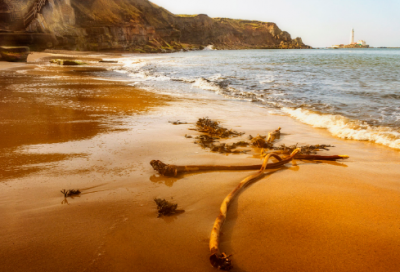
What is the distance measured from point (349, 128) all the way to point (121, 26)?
66394mm

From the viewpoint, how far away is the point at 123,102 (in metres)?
7.14

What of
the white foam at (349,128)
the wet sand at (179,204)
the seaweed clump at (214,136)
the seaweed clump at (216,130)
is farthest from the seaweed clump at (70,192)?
the white foam at (349,128)

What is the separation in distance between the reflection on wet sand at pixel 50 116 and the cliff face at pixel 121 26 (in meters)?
27.3

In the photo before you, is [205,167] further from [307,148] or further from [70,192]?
[307,148]

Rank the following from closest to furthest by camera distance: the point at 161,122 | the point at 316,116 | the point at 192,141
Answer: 1. the point at 192,141
2. the point at 161,122
3. the point at 316,116

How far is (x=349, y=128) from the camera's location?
4.99 meters

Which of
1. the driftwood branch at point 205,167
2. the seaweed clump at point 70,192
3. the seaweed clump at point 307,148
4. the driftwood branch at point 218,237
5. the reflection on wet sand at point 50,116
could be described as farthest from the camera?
the seaweed clump at point 307,148

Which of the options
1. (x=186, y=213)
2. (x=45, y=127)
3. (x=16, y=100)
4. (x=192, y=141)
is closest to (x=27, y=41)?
(x=16, y=100)

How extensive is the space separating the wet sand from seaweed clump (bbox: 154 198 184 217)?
0.17 ft

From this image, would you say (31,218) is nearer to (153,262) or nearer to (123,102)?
(153,262)

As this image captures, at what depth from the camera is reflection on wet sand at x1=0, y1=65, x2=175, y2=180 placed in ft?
10.4

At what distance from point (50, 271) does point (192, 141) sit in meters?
2.77

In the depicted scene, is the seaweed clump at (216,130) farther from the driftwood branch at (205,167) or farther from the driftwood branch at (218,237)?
the driftwood branch at (218,237)

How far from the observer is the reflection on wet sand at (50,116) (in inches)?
125
